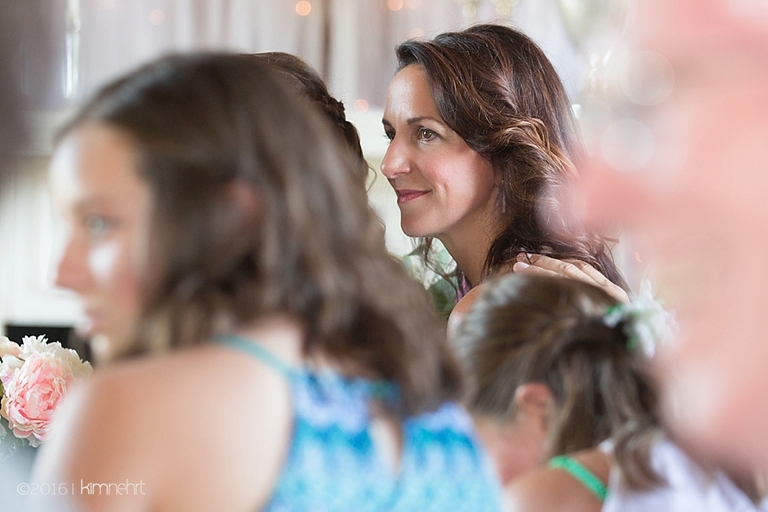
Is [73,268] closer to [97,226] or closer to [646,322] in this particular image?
[97,226]

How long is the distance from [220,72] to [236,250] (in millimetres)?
109

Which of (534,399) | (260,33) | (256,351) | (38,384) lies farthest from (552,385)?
(260,33)

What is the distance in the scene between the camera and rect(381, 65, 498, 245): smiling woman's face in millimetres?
973

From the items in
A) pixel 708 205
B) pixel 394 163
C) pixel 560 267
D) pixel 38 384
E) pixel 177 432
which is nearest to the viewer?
pixel 177 432

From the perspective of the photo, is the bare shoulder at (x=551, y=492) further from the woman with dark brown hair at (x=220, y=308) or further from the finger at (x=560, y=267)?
the finger at (x=560, y=267)

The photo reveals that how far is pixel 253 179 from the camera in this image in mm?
495

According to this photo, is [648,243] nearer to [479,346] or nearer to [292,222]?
[479,346]

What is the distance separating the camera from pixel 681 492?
621 millimetres

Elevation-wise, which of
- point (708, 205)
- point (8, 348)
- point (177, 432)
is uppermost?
point (708, 205)

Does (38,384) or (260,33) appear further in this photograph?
(260,33)

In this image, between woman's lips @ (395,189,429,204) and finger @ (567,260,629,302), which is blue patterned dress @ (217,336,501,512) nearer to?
finger @ (567,260,629,302)

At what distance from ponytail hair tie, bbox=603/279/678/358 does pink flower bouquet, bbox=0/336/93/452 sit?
0.39m

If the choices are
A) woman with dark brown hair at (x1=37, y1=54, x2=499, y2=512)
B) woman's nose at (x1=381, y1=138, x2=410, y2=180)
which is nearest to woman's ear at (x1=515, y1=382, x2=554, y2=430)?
woman with dark brown hair at (x1=37, y1=54, x2=499, y2=512)

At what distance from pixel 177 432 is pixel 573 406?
0.91ft
